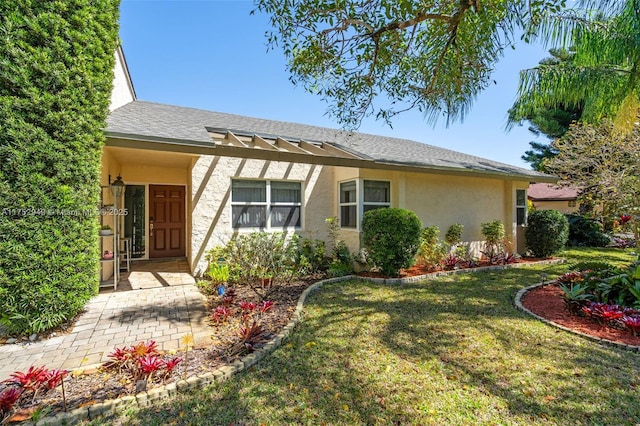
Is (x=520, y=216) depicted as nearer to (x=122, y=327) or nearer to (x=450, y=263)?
(x=450, y=263)

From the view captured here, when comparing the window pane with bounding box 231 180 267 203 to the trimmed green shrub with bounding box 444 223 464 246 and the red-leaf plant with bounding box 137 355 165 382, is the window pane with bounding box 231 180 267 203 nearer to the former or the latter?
the red-leaf plant with bounding box 137 355 165 382

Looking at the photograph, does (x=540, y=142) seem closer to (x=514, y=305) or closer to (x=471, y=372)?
(x=514, y=305)

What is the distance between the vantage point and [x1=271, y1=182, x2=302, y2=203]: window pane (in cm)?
877

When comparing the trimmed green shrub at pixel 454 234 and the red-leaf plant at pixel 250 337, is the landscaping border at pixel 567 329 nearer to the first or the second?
the trimmed green shrub at pixel 454 234

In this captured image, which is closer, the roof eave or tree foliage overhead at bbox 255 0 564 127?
tree foliage overhead at bbox 255 0 564 127

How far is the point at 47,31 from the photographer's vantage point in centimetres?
407

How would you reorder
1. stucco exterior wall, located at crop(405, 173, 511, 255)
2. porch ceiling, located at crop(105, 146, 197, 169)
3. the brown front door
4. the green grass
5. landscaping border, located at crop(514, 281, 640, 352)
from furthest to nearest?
the brown front door < stucco exterior wall, located at crop(405, 173, 511, 255) < porch ceiling, located at crop(105, 146, 197, 169) < landscaping border, located at crop(514, 281, 640, 352) < the green grass

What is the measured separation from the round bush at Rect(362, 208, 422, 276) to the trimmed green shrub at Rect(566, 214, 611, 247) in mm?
13517

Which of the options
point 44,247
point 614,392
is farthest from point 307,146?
point 614,392

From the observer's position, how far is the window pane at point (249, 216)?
8.19 metres

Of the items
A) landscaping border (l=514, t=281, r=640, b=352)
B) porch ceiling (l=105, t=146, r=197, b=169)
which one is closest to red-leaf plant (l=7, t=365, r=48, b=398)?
porch ceiling (l=105, t=146, r=197, b=169)

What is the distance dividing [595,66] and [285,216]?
338 inches

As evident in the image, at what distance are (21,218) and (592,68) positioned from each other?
1139 centimetres

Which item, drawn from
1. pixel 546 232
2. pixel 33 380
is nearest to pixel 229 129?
pixel 33 380
